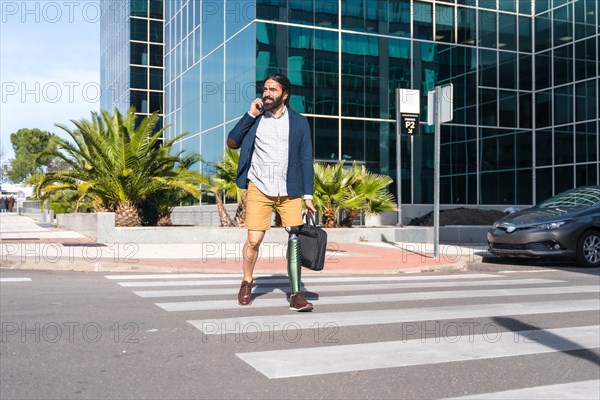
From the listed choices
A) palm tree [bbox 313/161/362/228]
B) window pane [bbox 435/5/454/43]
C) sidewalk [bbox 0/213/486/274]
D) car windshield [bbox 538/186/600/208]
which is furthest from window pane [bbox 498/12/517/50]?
Answer: car windshield [bbox 538/186/600/208]

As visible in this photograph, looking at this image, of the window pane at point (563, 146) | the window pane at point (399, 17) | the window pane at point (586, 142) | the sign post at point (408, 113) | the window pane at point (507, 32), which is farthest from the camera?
the window pane at point (507, 32)

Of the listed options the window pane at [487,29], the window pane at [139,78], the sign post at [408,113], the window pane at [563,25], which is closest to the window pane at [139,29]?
the window pane at [139,78]

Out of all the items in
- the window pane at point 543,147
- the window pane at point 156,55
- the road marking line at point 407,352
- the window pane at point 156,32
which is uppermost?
the window pane at point 156,32

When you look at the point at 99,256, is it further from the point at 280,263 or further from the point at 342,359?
the point at 342,359

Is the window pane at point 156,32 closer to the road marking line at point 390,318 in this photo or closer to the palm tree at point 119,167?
the palm tree at point 119,167

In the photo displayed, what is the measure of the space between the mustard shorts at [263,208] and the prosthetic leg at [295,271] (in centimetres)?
11

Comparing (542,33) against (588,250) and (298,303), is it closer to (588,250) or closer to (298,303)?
(588,250)

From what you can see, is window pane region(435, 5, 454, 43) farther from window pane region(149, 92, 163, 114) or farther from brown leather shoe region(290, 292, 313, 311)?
brown leather shoe region(290, 292, 313, 311)

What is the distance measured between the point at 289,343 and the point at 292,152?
1.86 metres

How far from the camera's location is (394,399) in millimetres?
3480

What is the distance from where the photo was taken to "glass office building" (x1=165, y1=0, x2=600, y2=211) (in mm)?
25203

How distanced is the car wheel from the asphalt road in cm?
414

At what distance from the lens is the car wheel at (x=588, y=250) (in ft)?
38.5

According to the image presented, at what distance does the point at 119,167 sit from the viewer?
54.0ft
